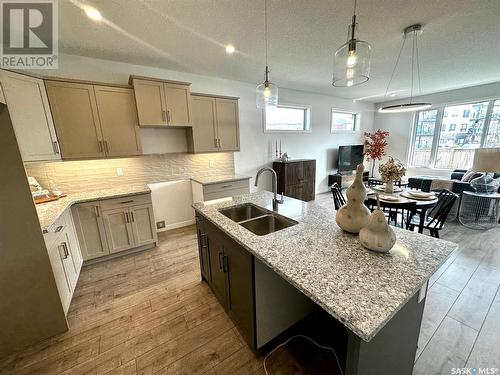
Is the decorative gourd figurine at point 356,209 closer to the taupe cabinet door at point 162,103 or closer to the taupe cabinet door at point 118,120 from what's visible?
the taupe cabinet door at point 162,103

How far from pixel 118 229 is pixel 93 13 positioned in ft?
7.69

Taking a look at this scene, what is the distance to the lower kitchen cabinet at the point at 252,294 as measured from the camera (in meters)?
1.32

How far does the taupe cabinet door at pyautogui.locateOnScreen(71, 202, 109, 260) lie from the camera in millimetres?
2436

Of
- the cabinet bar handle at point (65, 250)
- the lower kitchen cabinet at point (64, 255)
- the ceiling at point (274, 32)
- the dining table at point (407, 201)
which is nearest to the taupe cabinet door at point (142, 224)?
the lower kitchen cabinet at point (64, 255)

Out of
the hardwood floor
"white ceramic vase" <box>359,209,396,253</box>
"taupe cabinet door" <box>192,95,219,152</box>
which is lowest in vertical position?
the hardwood floor

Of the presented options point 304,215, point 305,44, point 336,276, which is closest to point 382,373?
point 336,276

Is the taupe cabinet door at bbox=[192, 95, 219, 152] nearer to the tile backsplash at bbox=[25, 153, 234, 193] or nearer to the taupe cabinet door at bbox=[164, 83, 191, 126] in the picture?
the taupe cabinet door at bbox=[164, 83, 191, 126]

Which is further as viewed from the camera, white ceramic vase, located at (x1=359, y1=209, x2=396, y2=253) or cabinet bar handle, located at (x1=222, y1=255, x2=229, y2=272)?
cabinet bar handle, located at (x1=222, y1=255, x2=229, y2=272)

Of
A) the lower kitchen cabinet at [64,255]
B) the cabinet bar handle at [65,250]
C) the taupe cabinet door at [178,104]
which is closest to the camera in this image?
the lower kitchen cabinet at [64,255]

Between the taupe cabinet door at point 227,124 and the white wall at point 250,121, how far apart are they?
0.45 metres

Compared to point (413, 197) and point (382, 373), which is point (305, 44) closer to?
point (413, 197)

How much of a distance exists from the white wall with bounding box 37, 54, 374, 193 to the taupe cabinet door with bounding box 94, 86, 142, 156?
0.32 metres

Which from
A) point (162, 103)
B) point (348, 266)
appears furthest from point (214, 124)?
point (348, 266)

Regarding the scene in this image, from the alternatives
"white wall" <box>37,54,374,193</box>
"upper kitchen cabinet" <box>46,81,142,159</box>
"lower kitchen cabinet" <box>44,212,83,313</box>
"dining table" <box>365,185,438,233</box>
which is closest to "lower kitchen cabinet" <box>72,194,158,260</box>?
"lower kitchen cabinet" <box>44,212,83,313</box>
